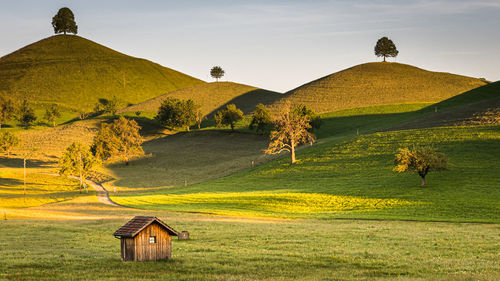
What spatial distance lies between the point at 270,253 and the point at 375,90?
162351mm

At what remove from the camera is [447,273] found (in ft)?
58.6

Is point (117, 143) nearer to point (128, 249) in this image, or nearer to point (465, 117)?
point (465, 117)

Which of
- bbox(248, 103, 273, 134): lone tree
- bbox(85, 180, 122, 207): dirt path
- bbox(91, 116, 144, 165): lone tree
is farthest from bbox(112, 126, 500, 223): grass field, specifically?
bbox(91, 116, 144, 165): lone tree

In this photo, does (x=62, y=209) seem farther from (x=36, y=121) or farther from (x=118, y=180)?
(x=36, y=121)

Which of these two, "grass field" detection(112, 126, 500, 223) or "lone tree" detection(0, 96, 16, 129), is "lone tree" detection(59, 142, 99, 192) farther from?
"lone tree" detection(0, 96, 16, 129)

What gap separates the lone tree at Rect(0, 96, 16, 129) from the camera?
157 meters

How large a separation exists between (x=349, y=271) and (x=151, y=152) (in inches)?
4032

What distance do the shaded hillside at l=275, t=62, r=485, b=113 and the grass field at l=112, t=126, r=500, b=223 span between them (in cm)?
7260

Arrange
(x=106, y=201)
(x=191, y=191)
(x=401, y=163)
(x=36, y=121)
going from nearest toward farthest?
(x=401, y=163) → (x=106, y=201) → (x=191, y=191) → (x=36, y=121)

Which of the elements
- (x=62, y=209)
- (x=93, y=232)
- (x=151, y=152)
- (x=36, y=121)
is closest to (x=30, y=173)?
(x=151, y=152)

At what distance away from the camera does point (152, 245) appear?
20031mm

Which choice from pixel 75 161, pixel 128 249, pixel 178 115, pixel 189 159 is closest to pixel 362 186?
pixel 128 249

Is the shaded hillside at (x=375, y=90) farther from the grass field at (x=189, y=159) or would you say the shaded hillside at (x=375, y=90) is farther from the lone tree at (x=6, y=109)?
the lone tree at (x=6, y=109)

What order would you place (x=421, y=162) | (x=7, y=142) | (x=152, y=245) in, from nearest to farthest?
(x=152, y=245) → (x=421, y=162) → (x=7, y=142)
